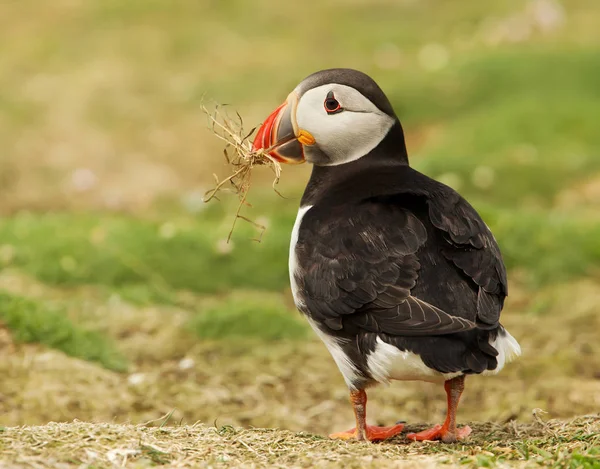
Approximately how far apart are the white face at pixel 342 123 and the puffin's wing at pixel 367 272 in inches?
23.0

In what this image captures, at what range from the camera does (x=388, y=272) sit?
14.8 feet

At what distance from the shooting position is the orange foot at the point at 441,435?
4.79 meters

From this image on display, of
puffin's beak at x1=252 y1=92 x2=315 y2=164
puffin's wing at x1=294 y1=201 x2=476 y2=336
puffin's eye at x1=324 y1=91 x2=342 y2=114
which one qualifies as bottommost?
puffin's wing at x1=294 y1=201 x2=476 y2=336

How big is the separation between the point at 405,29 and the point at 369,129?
576 inches

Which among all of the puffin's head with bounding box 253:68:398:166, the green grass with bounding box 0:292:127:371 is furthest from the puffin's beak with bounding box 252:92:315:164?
the green grass with bounding box 0:292:127:371

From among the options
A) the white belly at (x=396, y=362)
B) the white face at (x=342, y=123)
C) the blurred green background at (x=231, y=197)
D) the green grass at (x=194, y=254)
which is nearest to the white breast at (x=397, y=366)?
the white belly at (x=396, y=362)

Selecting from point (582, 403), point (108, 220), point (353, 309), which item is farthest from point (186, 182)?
point (353, 309)

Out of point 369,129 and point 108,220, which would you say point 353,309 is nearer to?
point 369,129

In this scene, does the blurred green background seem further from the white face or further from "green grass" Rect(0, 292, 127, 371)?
the white face

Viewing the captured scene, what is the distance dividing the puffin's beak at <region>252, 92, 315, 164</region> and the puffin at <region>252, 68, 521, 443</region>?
2 centimetres

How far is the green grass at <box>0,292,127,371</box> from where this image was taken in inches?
264

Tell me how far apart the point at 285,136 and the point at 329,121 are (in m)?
0.28

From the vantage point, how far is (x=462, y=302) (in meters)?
4.45

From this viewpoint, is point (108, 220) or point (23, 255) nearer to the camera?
point (23, 255)
